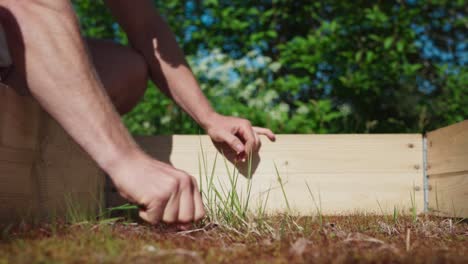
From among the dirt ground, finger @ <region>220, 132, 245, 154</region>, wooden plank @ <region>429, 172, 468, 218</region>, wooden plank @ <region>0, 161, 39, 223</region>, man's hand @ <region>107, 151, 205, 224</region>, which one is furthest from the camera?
finger @ <region>220, 132, 245, 154</region>

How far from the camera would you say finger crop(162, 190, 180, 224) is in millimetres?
1252

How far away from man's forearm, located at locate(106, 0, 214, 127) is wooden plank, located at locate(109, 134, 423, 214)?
0.18 meters

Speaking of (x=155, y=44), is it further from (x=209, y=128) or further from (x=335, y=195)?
(x=335, y=195)

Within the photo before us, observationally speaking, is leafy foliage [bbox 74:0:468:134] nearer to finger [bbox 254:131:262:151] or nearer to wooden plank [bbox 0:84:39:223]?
finger [bbox 254:131:262:151]

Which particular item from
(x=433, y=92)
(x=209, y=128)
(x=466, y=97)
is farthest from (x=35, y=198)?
(x=433, y=92)

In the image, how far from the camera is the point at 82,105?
132cm

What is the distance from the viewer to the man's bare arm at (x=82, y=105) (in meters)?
1.24

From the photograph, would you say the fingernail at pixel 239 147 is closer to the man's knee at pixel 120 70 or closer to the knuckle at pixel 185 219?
the man's knee at pixel 120 70

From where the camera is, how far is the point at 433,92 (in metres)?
4.39

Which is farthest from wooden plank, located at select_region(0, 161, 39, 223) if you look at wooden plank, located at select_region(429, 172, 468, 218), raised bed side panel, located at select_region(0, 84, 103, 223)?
wooden plank, located at select_region(429, 172, 468, 218)

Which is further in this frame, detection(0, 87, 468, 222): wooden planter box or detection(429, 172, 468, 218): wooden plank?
detection(0, 87, 468, 222): wooden planter box

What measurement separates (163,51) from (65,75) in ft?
3.17

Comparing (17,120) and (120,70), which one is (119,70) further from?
(17,120)

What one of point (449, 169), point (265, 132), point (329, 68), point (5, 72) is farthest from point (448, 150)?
point (329, 68)
